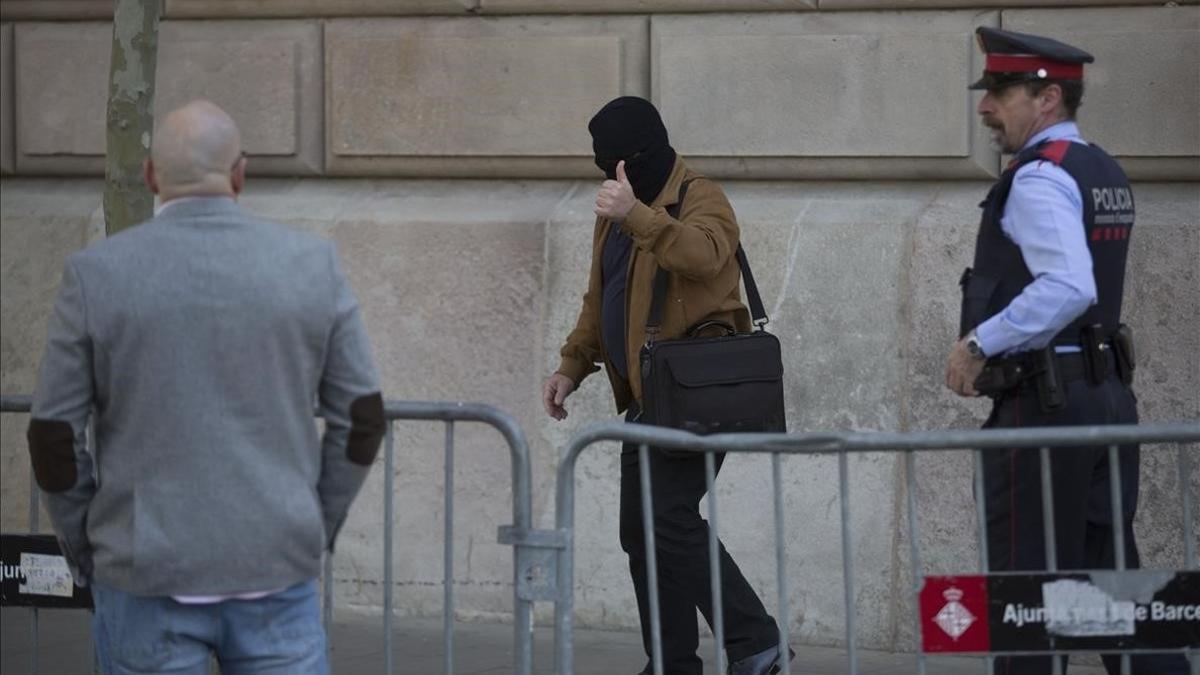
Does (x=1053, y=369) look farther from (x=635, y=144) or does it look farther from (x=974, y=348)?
(x=635, y=144)

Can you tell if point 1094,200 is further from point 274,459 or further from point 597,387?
point 597,387

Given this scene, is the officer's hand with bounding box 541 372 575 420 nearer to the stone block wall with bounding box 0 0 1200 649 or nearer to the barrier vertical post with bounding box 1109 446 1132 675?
the stone block wall with bounding box 0 0 1200 649

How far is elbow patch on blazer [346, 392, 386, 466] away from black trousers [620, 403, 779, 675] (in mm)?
1713

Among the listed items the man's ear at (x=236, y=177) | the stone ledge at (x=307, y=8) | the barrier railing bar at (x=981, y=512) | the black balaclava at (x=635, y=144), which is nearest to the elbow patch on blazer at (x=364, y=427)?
the man's ear at (x=236, y=177)

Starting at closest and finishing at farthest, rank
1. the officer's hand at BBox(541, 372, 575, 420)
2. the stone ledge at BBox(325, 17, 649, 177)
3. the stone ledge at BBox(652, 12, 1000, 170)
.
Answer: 1. the officer's hand at BBox(541, 372, 575, 420)
2. the stone ledge at BBox(652, 12, 1000, 170)
3. the stone ledge at BBox(325, 17, 649, 177)

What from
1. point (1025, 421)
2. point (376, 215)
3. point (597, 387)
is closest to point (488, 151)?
point (376, 215)

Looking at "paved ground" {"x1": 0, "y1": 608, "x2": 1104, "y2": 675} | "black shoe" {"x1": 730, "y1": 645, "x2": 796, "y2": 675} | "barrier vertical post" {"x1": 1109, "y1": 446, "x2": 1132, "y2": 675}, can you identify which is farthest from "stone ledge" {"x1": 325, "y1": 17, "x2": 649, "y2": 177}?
"barrier vertical post" {"x1": 1109, "y1": 446, "x2": 1132, "y2": 675}

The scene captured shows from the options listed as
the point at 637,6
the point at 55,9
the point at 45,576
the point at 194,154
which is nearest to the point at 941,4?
the point at 637,6

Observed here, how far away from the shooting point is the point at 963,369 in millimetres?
4578

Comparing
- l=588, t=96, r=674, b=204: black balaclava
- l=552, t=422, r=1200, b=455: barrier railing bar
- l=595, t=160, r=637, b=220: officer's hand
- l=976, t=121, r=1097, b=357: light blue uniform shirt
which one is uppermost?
l=588, t=96, r=674, b=204: black balaclava

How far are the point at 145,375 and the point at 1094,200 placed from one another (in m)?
2.15

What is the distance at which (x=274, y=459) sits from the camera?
3.63m

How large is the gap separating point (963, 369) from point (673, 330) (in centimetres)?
111

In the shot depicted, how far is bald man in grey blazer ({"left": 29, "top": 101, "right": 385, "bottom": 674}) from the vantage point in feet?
11.7
